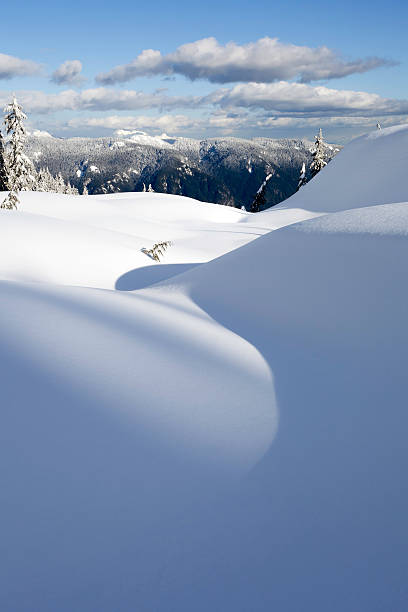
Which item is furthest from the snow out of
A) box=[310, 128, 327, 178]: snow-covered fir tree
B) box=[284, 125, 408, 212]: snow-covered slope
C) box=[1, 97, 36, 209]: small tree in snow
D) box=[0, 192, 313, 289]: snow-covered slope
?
box=[310, 128, 327, 178]: snow-covered fir tree

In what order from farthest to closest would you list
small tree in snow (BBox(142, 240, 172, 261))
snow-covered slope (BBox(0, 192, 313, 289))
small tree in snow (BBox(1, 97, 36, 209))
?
1. small tree in snow (BBox(1, 97, 36, 209))
2. small tree in snow (BBox(142, 240, 172, 261))
3. snow-covered slope (BBox(0, 192, 313, 289))

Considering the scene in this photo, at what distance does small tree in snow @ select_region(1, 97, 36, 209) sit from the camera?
3384 cm

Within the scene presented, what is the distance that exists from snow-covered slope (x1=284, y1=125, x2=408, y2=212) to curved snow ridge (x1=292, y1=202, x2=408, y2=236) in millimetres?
16877

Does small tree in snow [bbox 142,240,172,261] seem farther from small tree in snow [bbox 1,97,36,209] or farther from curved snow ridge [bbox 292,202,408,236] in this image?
small tree in snow [bbox 1,97,36,209]

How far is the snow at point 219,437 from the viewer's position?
2242 millimetres

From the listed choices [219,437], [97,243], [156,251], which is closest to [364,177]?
[156,251]

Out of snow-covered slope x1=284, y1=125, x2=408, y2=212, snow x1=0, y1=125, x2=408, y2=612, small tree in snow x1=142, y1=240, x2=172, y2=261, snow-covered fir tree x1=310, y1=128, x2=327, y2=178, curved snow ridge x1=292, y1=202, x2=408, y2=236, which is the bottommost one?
snow x1=0, y1=125, x2=408, y2=612

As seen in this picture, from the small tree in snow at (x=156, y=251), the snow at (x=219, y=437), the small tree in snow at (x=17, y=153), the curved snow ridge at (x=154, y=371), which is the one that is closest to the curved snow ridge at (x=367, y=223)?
the snow at (x=219, y=437)

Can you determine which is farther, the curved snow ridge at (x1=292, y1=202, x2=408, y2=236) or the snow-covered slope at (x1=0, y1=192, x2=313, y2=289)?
the snow-covered slope at (x1=0, y1=192, x2=313, y2=289)

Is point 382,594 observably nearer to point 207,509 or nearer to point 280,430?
point 207,509

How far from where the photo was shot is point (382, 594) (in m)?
2.22

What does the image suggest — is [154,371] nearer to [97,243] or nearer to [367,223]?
[367,223]

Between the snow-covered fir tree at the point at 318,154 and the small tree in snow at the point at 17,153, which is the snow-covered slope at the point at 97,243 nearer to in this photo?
the small tree in snow at the point at 17,153

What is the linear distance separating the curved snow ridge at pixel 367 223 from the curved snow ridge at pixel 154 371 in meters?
2.67
